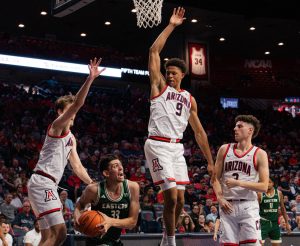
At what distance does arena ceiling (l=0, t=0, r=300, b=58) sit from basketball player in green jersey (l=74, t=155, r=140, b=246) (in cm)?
1859

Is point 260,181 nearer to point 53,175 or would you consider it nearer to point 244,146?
point 244,146

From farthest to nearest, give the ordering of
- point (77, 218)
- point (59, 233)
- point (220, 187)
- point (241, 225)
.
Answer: point (220, 187)
point (241, 225)
point (59, 233)
point (77, 218)

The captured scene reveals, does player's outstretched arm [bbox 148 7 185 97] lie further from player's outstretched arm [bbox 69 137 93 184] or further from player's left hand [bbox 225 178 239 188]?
player's left hand [bbox 225 178 239 188]

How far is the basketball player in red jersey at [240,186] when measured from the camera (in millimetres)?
6770

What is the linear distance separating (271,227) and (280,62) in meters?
25.3

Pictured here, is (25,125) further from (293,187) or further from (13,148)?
(293,187)

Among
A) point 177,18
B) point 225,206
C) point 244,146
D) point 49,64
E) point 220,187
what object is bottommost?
point 225,206

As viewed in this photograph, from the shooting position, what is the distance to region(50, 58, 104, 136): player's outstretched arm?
608 cm

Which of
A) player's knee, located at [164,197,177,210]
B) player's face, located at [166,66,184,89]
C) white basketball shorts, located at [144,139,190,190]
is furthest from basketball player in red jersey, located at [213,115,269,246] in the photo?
player's face, located at [166,66,184,89]

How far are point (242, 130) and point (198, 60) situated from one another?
22.9 metres

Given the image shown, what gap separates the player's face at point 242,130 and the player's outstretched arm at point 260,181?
10.6 inches

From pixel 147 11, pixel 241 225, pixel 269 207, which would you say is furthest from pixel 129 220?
pixel 269 207

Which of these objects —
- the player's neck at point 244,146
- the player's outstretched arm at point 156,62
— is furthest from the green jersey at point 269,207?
the player's outstretched arm at point 156,62

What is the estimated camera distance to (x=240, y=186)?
21.6 ft
